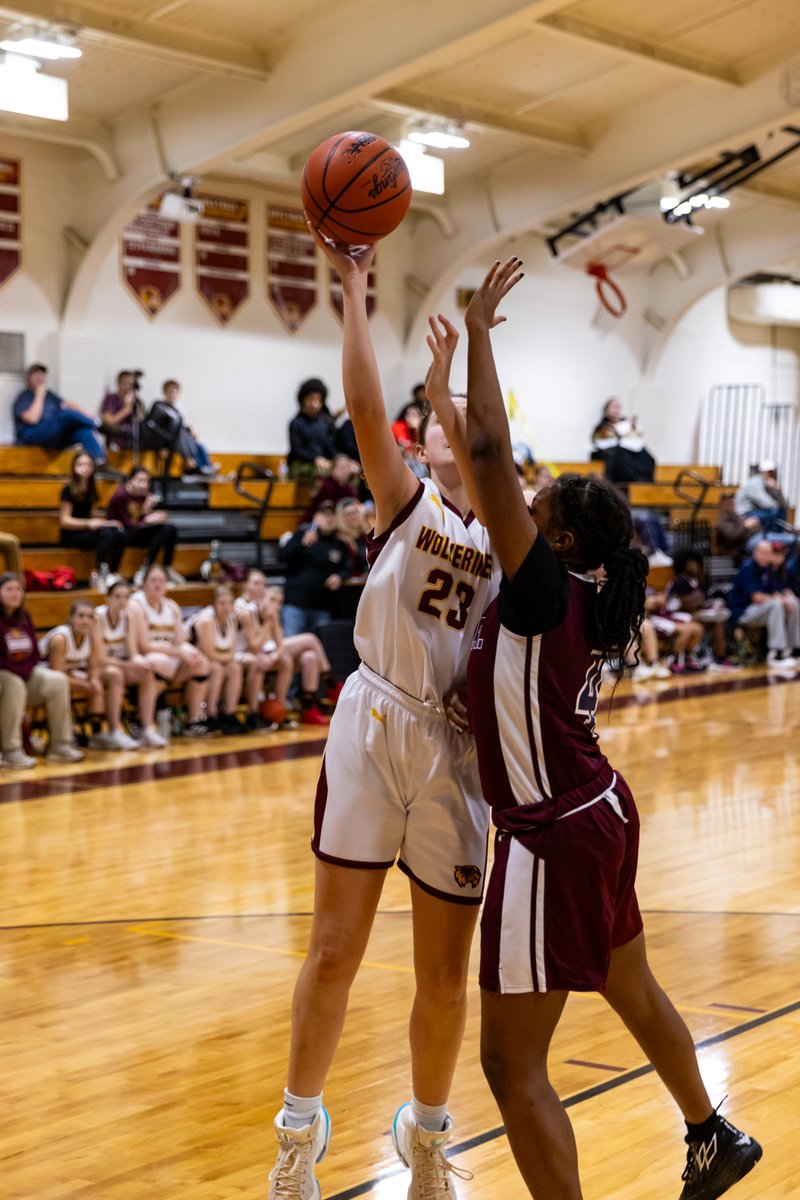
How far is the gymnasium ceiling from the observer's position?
10594mm

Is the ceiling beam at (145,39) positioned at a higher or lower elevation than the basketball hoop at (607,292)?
higher

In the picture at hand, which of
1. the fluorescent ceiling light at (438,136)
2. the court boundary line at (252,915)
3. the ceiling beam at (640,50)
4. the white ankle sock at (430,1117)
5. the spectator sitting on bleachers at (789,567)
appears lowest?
the court boundary line at (252,915)

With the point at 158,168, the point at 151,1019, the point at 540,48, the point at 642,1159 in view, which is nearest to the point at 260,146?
the point at 158,168

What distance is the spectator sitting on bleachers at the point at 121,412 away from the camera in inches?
508

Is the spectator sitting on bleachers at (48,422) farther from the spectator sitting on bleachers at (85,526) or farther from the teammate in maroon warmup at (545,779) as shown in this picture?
the teammate in maroon warmup at (545,779)

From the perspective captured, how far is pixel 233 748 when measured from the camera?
9664 millimetres

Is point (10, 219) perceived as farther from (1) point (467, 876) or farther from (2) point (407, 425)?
(1) point (467, 876)

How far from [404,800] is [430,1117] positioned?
631mm

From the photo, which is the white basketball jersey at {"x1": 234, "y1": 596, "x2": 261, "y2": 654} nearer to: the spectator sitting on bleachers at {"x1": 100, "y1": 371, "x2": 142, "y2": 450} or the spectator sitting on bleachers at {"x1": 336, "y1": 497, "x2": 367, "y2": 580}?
the spectator sitting on bleachers at {"x1": 336, "y1": 497, "x2": 367, "y2": 580}

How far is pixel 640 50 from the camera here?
11.8 m

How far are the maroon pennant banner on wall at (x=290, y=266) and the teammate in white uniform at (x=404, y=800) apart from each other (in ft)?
41.2

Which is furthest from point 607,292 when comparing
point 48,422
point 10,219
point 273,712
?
point 273,712

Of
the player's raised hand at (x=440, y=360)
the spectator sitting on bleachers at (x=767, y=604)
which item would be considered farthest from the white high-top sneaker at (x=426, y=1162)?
the spectator sitting on bleachers at (x=767, y=604)

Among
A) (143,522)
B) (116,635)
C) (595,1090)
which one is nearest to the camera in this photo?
(595,1090)
